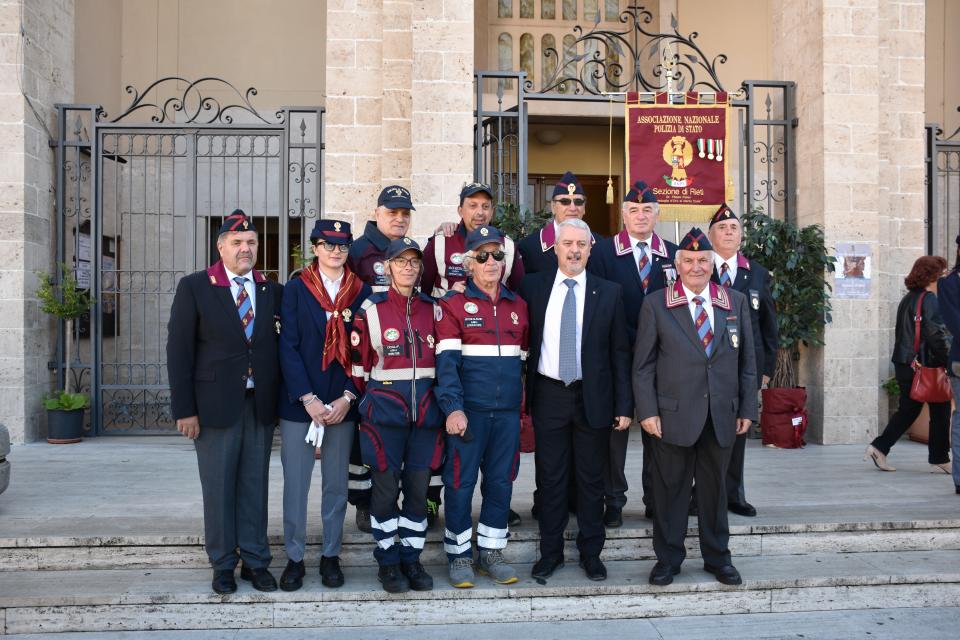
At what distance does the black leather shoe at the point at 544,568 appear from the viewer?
15.0ft

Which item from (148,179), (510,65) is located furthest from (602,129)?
(148,179)

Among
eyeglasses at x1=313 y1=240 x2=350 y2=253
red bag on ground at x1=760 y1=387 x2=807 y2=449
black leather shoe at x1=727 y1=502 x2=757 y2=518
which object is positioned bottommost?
black leather shoe at x1=727 y1=502 x2=757 y2=518

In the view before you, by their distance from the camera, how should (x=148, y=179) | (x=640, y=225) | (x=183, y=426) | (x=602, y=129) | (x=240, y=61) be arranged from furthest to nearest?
(x=602, y=129) < (x=240, y=61) < (x=148, y=179) < (x=640, y=225) < (x=183, y=426)

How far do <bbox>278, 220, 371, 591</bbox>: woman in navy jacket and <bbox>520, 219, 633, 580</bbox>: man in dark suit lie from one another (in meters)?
1.04

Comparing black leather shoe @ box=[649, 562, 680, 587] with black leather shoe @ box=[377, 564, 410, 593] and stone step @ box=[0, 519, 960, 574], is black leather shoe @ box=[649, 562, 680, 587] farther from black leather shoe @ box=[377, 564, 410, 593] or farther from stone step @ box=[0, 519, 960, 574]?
black leather shoe @ box=[377, 564, 410, 593]

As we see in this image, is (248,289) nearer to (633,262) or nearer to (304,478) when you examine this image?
(304,478)

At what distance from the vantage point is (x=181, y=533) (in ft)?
16.3

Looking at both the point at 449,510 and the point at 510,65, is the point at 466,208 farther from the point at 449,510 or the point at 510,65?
the point at 510,65

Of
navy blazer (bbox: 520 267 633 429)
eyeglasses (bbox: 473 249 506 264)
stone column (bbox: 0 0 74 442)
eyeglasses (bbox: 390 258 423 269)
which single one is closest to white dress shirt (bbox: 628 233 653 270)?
navy blazer (bbox: 520 267 633 429)

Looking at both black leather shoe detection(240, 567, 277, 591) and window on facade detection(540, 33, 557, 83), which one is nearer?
black leather shoe detection(240, 567, 277, 591)

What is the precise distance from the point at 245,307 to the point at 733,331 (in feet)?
8.63

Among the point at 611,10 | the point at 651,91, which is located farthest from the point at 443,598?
the point at 611,10

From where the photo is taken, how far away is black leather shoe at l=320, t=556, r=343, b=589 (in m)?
4.41

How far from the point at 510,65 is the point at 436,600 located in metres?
9.65
